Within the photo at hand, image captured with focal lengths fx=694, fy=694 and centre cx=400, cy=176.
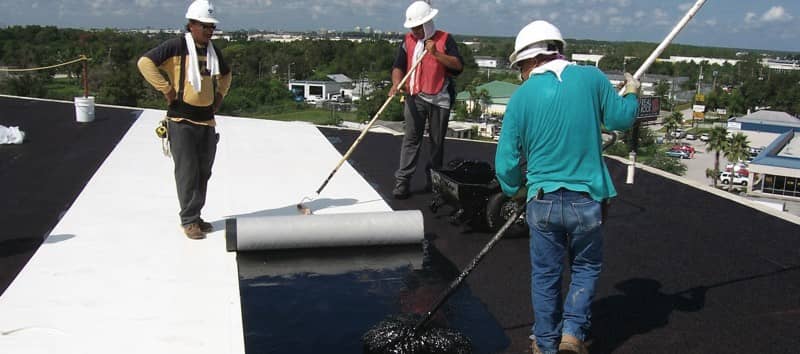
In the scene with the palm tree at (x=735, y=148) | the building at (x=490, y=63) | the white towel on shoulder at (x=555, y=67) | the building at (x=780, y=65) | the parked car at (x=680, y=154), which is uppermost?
the building at (x=780, y=65)

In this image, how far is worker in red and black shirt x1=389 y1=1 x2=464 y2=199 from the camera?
6.11 metres

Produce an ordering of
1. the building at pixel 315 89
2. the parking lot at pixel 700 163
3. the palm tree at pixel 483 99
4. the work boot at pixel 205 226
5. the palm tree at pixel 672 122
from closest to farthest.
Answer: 1. the work boot at pixel 205 226
2. the parking lot at pixel 700 163
3. the palm tree at pixel 672 122
4. the palm tree at pixel 483 99
5. the building at pixel 315 89

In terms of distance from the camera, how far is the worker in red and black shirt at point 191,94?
4734mm

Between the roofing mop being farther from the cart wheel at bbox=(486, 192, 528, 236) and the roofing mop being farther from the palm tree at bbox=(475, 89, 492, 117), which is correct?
the palm tree at bbox=(475, 89, 492, 117)

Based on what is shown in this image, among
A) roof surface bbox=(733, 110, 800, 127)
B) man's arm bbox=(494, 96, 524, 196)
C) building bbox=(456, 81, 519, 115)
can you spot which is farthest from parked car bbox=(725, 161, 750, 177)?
man's arm bbox=(494, 96, 524, 196)

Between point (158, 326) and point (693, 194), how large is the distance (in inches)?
216

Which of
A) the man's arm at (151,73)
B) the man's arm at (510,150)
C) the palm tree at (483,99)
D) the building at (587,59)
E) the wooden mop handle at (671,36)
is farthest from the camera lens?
the palm tree at (483,99)

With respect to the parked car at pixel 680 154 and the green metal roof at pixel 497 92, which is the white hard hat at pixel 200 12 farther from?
the green metal roof at pixel 497 92

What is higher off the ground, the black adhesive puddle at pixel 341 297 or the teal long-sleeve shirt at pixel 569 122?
the teal long-sleeve shirt at pixel 569 122

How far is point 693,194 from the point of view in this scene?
23.1 ft

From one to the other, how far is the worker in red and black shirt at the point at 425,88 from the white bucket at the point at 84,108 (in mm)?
6489

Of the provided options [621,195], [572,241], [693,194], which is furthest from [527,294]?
[693,194]

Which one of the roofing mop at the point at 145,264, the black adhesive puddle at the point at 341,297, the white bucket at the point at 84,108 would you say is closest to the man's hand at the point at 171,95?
the roofing mop at the point at 145,264

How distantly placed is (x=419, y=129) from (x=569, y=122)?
342cm
